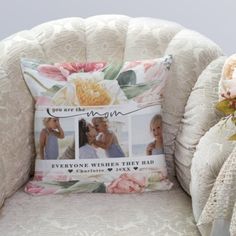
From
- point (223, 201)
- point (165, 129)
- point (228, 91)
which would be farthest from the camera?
point (165, 129)

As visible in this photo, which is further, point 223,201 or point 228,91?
point 228,91

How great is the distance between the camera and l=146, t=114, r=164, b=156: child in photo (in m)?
1.54

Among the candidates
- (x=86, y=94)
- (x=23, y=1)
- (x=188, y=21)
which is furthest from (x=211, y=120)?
(x=23, y=1)

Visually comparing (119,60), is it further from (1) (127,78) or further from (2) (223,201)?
(2) (223,201)

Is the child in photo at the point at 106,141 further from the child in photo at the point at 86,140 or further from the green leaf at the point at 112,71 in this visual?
the green leaf at the point at 112,71

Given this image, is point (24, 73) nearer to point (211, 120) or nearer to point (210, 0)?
point (211, 120)

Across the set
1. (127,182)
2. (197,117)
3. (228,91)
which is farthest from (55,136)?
(228,91)

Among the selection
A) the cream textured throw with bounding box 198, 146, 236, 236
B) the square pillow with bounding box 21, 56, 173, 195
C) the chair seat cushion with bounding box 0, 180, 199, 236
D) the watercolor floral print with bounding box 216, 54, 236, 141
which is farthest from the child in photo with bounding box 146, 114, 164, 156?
the cream textured throw with bounding box 198, 146, 236, 236

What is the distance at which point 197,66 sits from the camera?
1593mm

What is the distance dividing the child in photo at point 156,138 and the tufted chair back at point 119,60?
6cm

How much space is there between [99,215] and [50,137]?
0.98 ft

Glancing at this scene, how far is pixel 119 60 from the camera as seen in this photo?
166 centimetres

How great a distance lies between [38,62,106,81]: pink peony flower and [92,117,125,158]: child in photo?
0.53 feet

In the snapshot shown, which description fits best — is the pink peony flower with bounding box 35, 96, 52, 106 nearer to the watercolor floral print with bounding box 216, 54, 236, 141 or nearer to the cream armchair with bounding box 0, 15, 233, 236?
the cream armchair with bounding box 0, 15, 233, 236
